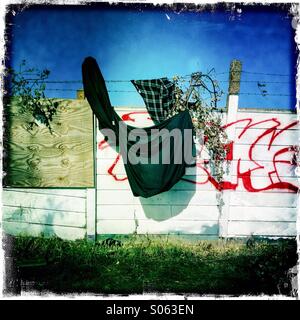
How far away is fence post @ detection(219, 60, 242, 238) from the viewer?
499cm

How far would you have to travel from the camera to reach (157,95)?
193 inches

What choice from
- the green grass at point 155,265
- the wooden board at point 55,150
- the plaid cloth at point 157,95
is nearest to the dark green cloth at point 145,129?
the plaid cloth at point 157,95

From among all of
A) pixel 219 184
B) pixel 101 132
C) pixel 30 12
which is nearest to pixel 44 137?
pixel 101 132

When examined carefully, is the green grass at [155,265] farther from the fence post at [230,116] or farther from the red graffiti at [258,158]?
the red graffiti at [258,158]

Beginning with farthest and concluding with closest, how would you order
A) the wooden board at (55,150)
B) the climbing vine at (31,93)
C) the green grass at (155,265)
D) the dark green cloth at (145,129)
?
1. the wooden board at (55,150)
2. the climbing vine at (31,93)
3. the dark green cloth at (145,129)
4. the green grass at (155,265)

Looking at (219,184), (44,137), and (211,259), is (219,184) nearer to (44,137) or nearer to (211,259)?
(211,259)

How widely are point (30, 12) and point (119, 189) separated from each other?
2.61m

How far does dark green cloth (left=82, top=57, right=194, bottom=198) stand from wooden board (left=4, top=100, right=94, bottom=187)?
0.34 meters

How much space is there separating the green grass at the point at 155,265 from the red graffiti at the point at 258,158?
81 cm

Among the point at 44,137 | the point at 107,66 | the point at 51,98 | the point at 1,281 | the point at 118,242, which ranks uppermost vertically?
the point at 107,66

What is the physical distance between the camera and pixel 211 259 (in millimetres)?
4980

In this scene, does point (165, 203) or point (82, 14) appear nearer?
point (82, 14)

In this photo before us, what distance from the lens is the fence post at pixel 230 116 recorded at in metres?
4.99

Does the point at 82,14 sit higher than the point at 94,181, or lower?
higher
